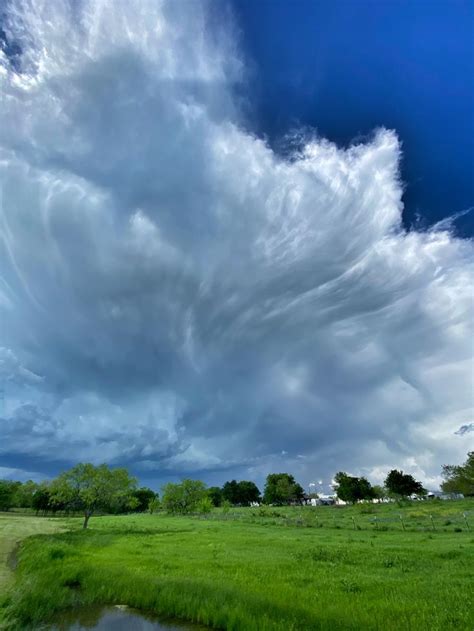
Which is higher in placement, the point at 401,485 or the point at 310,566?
the point at 401,485

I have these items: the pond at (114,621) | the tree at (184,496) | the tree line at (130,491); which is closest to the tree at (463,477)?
the tree line at (130,491)

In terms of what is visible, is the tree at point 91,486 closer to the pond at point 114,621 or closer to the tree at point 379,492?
the pond at point 114,621

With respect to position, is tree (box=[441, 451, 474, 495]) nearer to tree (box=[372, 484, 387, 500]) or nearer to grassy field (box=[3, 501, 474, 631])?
tree (box=[372, 484, 387, 500])

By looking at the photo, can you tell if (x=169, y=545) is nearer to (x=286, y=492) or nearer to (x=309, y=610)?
(x=309, y=610)

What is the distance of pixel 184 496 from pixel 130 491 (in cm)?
5910

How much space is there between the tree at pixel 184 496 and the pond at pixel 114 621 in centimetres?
11698

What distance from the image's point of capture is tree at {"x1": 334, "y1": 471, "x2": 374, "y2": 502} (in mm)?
160750

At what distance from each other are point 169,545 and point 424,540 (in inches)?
1076

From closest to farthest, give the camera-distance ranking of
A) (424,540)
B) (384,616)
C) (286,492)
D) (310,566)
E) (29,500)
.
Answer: (384,616), (310,566), (424,540), (29,500), (286,492)

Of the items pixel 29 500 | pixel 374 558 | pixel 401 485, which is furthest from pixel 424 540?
pixel 29 500

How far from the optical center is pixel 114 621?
1922cm

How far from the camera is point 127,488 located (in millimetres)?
75688

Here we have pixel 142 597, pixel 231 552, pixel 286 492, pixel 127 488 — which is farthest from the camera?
pixel 286 492

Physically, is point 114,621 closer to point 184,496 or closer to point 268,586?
point 268,586
